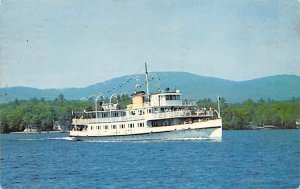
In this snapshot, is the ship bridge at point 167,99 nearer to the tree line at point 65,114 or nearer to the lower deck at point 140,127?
the lower deck at point 140,127

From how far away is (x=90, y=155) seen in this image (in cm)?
2577

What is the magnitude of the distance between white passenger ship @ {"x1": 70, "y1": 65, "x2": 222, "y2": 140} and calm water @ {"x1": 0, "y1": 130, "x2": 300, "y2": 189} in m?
1.68

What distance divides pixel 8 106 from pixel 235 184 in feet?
92.4

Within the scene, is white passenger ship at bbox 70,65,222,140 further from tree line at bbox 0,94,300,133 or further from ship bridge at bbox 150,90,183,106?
tree line at bbox 0,94,300,133

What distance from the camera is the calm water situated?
1812 cm

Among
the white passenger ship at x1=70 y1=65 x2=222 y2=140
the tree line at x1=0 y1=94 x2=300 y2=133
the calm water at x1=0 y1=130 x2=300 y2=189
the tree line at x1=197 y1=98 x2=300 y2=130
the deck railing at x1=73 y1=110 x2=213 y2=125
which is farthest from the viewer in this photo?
the tree line at x1=0 y1=94 x2=300 y2=133

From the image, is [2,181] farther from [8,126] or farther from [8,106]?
[8,126]

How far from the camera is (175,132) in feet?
103

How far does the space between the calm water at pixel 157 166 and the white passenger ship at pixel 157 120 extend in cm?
168

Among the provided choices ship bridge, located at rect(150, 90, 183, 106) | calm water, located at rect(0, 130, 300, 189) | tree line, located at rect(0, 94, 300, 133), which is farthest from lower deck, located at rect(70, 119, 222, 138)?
tree line, located at rect(0, 94, 300, 133)

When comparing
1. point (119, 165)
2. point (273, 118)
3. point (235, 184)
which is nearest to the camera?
point (235, 184)

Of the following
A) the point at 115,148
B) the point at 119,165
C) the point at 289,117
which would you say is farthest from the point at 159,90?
the point at 289,117

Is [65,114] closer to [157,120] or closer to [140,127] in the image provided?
[140,127]

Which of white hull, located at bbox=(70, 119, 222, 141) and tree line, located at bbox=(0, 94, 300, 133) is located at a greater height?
tree line, located at bbox=(0, 94, 300, 133)
